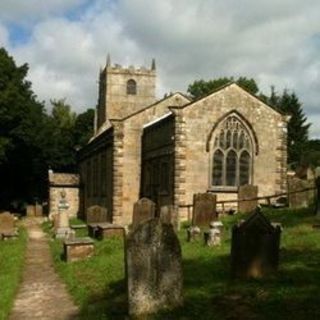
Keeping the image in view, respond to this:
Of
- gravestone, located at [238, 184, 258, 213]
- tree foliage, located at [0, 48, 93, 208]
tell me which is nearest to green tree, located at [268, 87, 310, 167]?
tree foliage, located at [0, 48, 93, 208]

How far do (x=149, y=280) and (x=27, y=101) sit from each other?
38737 mm

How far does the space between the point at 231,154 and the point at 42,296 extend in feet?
65.2

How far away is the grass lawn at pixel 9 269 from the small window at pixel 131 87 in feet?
110

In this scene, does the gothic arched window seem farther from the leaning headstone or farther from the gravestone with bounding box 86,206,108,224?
the leaning headstone

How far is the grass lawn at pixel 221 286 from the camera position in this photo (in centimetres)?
945

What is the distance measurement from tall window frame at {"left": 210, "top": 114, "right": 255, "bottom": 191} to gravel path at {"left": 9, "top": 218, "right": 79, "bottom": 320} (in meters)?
13.8

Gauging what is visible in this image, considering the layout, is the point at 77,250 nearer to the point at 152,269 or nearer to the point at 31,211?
the point at 152,269

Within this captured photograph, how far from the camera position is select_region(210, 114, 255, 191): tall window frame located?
3103 cm

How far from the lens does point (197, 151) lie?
101ft

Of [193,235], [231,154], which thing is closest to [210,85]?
[231,154]

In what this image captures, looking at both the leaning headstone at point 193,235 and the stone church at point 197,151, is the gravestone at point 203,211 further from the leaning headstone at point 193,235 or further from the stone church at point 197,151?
the stone church at point 197,151

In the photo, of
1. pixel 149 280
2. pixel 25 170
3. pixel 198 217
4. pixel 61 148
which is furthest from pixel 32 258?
pixel 61 148

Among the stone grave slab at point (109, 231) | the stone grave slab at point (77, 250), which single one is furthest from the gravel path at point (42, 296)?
the stone grave slab at point (109, 231)

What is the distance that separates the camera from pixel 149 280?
32.3 feet
